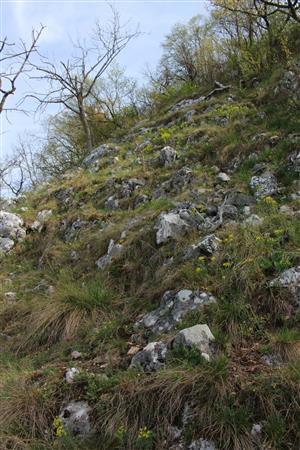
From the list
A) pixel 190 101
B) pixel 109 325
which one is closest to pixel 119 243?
pixel 109 325

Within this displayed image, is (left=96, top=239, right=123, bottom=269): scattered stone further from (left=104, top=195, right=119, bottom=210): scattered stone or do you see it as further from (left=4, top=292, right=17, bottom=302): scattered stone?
(left=104, top=195, right=119, bottom=210): scattered stone

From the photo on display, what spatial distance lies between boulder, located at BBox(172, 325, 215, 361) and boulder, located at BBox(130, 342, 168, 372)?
0.13 meters

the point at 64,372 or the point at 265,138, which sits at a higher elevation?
the point at 265,138

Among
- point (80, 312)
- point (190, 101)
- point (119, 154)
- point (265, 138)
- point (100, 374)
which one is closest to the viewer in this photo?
point (100, 374)

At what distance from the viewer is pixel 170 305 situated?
3.82m

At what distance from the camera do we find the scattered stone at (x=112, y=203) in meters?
6.80

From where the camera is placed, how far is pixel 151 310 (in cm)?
400

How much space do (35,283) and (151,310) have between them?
91.4 inches

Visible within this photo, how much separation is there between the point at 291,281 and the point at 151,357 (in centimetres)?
135

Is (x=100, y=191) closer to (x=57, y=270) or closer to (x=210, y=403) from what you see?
(x=57, y=270)

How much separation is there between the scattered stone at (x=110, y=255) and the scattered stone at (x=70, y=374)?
1778 mm

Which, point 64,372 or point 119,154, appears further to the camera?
point 119,154

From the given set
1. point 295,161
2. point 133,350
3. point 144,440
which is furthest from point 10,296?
point 295,161

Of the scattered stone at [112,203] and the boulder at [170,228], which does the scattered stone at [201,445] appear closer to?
the boulder at [170,228]
